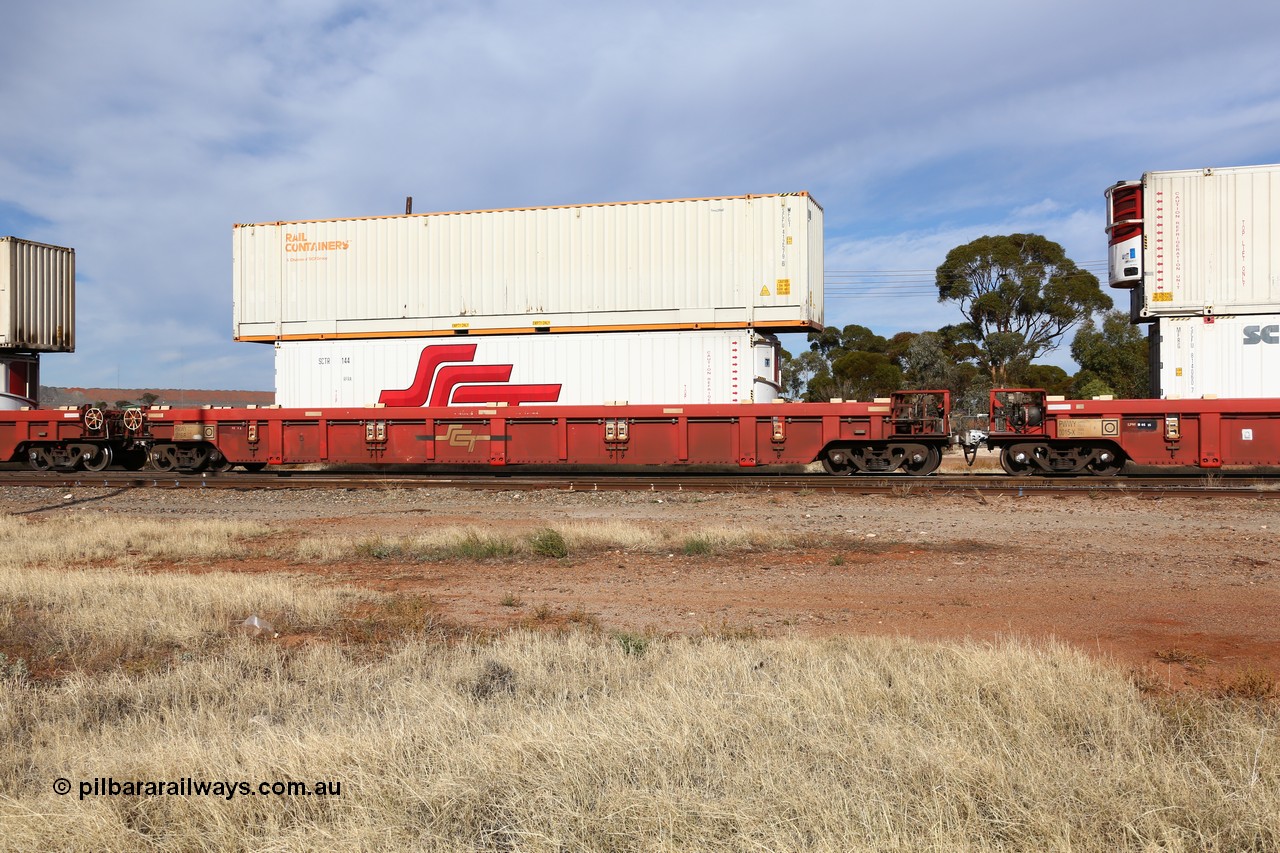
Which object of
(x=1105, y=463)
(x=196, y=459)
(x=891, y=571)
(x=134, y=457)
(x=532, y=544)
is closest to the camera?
(x=891, y=571)

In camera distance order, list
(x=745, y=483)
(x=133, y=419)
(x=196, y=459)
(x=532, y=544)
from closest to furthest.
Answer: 1. (x=532, y=544)
2. (x=745, y=483)
3. (x=133, y=419)
4. (x=196, y=459)

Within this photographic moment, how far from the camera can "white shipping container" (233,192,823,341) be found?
16953mm

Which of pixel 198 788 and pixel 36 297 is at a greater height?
pixel 36 297

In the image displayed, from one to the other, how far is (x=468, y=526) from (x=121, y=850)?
837 cm

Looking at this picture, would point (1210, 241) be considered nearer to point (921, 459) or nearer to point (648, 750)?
point (921, 459)

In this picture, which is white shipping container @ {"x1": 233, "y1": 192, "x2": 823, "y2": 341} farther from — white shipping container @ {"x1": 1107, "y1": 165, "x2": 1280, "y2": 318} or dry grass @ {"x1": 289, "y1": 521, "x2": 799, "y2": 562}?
dry grass @ {"x1": 289, "y1": 521, "x2": 799, "y2": 562}

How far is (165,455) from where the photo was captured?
1894cm

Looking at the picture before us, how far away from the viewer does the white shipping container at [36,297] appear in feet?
67.3

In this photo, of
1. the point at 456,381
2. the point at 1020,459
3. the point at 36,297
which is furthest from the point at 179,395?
the point at 1020,459

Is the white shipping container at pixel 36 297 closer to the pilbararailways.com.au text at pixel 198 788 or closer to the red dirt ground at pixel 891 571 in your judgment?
the red dirt ground at pixel 891 571

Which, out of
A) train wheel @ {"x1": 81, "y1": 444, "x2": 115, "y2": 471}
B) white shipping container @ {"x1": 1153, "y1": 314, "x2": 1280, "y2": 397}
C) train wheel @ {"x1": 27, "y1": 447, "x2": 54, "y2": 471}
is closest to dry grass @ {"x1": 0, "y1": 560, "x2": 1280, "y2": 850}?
white shipping container @ {"x1": 1153, "y1": 314, "x2": 1280, "y2": 397}

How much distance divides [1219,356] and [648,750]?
1612 centimetres

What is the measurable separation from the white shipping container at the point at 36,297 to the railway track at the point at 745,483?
4.61m

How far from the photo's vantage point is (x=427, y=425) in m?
17.6
